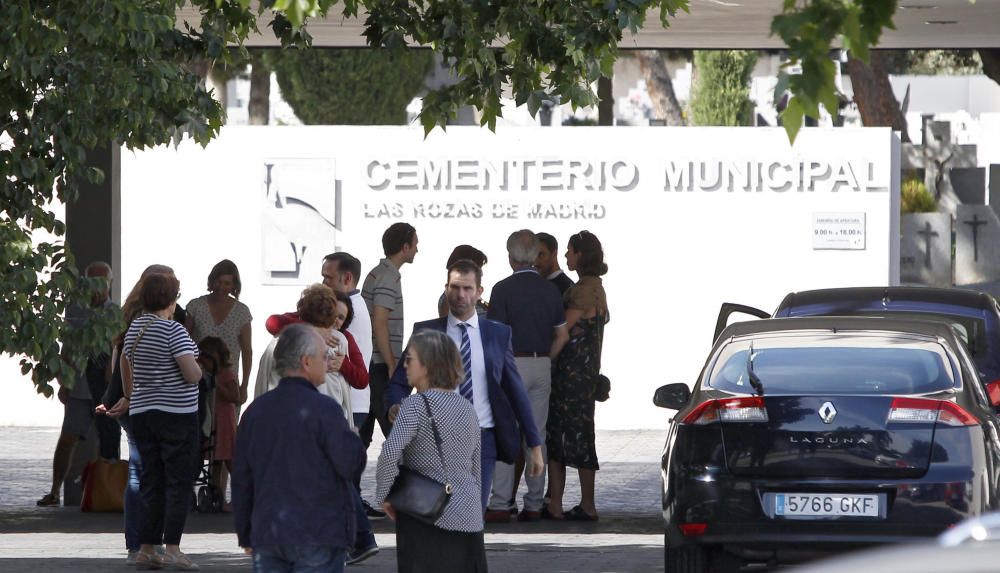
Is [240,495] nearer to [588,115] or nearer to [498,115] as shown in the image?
[498,115]

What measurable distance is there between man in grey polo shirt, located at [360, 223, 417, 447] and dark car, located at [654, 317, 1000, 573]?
10.5 ft

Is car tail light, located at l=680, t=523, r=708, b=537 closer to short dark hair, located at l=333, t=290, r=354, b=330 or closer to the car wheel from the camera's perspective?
the car wheel

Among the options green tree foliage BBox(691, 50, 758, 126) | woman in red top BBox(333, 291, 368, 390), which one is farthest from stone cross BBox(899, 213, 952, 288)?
green tree foliage BBox(691, 50, 758, 126)

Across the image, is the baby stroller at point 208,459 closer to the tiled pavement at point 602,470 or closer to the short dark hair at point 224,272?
the short dark hair at point 224,272

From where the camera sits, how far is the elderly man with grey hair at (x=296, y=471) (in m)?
6.39

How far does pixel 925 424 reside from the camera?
7918 mm

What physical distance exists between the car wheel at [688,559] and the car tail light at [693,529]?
0.37 ft

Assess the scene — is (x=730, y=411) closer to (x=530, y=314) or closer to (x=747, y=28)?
(x=530, y=314)

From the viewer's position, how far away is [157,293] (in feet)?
30.3

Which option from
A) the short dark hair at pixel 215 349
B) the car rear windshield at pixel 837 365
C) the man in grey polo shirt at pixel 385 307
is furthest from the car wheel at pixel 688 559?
the short dark hair at pixel 215 349

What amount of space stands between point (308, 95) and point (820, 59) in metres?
43.1

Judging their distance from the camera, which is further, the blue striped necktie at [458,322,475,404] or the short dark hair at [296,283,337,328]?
the short dark hair at [296,283,337,328]

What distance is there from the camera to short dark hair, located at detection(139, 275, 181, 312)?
30.3 feet

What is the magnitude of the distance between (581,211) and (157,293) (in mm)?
8264
